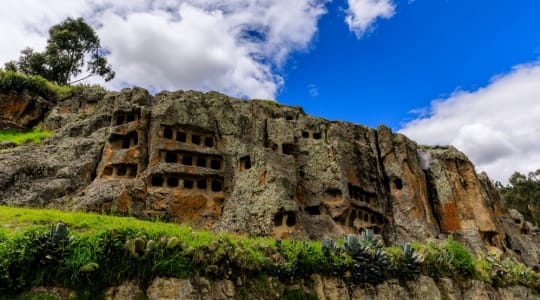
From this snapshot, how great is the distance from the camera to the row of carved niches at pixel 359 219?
89.9 ft

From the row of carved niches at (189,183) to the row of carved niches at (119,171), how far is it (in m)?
1.91

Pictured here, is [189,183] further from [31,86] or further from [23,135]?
[31,86]

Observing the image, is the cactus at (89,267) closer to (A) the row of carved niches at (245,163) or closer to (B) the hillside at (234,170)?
(B) the hillside at (234,170)

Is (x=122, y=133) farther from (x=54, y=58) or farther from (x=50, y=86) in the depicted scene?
(x=54, y=58)

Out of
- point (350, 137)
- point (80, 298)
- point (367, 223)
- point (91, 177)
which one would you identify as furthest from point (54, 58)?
point (80, 298)

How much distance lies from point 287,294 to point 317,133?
2297cm

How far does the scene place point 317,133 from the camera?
3316 centimetres

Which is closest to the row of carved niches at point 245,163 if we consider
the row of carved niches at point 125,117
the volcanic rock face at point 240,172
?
the volcanic rock face at point 240,172

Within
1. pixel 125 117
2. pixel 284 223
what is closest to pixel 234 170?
pixel 284 223

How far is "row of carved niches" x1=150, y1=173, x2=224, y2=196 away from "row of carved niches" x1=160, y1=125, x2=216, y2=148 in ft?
9.17

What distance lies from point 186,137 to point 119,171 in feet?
16.0

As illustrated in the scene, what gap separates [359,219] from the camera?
30.0 metres

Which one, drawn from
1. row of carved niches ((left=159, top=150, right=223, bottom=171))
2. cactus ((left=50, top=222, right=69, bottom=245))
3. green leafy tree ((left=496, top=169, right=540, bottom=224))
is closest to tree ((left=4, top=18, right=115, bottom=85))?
row of carved niches ((left=159, top=150, right=223, bottom=171))

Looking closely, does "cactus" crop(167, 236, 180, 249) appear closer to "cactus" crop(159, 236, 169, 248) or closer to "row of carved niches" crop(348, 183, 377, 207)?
"cactus" crop(159, 236, 169, 248)
